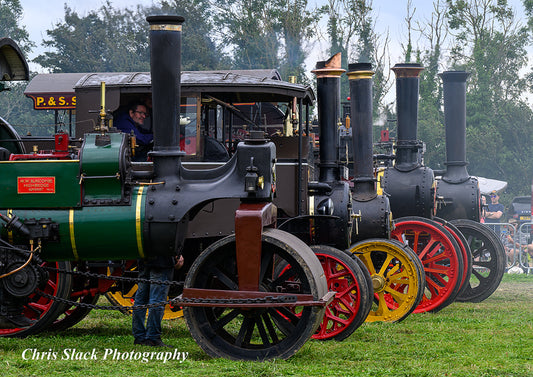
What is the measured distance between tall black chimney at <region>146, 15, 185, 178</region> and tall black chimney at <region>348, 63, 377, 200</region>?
3871mm

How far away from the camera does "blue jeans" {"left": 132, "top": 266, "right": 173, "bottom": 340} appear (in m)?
6.62

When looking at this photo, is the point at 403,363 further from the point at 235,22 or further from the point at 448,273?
the point at 235,22

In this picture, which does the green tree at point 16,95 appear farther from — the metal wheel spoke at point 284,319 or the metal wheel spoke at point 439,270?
the metal wheel spoke at point 284,319

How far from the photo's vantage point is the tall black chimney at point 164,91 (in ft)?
20.4

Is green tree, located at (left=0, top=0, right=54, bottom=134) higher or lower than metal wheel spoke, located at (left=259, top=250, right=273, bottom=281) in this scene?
higher

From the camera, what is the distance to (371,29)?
99.9 ft

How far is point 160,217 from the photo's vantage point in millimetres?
6102

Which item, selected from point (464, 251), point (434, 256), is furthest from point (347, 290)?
point (464, 251)

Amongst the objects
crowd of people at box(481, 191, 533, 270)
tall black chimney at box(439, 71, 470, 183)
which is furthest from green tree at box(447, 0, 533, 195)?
tall black chimney at box(439, 71, 470, 183)

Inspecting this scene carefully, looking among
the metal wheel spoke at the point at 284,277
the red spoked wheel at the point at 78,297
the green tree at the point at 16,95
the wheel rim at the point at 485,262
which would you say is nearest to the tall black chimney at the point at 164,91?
the metal wheel spoke at the point at 284,277

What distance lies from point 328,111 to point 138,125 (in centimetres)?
230

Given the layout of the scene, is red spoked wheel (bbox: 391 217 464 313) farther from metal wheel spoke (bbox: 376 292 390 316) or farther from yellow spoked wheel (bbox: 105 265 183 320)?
yellow spoked wheel (bbox: 105 265 183 320)

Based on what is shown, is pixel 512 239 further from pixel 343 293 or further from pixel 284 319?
pixel 284 319

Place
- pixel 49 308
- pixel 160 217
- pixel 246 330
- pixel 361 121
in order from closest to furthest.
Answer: pixel 246 330 < pixel 160 217 < pixel 49 308 < pixel 361 121
